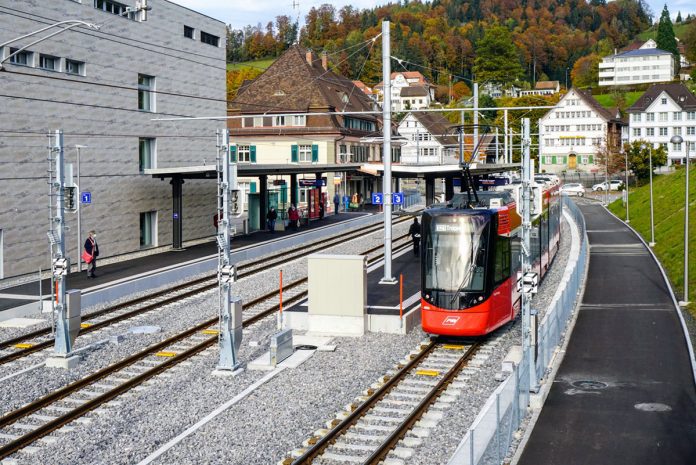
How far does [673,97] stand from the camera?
108m

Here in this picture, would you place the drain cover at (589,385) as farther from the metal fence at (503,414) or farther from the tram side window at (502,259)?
the tram side window at (502,259)

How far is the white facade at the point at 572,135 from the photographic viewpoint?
112 m

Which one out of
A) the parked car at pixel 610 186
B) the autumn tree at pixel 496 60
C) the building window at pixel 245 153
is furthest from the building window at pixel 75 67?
the autumn tree at pixel 496 60

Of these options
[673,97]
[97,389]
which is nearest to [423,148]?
[673,97]

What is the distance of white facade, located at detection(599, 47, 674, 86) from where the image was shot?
171250 millimetres

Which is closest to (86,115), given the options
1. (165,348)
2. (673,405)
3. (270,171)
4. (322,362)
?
(270,171)

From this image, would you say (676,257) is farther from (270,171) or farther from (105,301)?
(105,301)

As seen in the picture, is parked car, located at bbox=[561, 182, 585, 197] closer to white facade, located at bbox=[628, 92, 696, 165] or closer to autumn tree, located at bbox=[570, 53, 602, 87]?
white facade, located at bbox=[628, 92, 696, 165]

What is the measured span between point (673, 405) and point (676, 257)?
21536 millimetres

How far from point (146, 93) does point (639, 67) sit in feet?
504

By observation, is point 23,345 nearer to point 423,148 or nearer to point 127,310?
point 127,310

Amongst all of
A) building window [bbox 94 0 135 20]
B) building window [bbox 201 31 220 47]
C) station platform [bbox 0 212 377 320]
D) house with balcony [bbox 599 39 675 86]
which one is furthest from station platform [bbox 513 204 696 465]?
house with balcony [bbox 599 39 675 86]

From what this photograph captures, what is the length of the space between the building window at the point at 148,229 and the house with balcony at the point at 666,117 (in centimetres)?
8405

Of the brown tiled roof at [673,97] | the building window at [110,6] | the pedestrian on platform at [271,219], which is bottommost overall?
the pedestrian on platform at [271,219]
